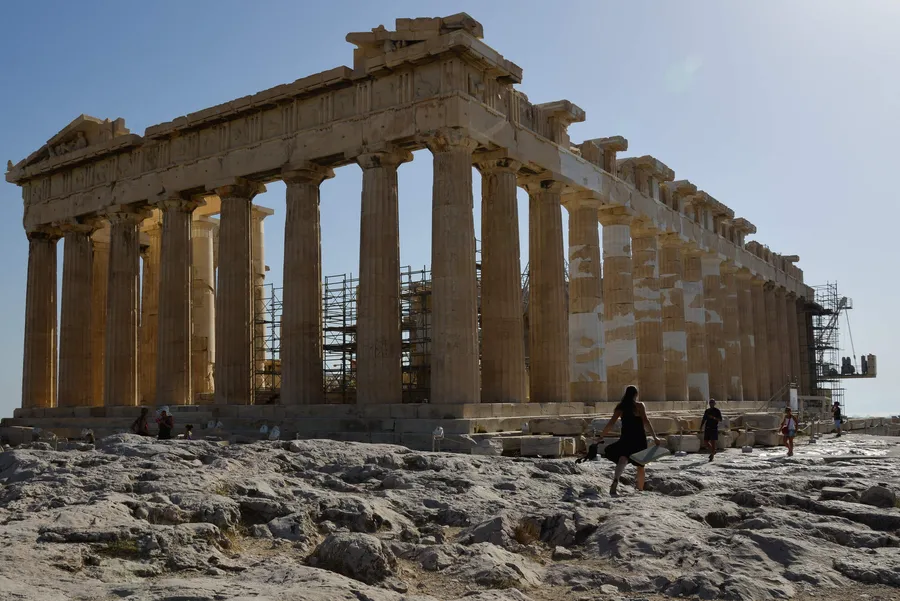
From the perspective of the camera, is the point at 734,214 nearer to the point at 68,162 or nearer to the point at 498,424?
the point at 498,424

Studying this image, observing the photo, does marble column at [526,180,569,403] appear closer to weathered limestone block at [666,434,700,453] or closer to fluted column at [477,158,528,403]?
fluted column at [477,158,528,403]

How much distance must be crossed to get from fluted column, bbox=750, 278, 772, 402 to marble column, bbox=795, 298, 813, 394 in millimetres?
10769

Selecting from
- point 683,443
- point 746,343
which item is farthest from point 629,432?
point 746,343

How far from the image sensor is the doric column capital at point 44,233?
3784 cm

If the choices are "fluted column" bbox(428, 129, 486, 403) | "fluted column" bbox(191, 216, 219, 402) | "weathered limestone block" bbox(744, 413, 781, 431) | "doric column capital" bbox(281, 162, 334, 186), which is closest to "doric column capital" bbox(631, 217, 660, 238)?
"weathered limestone block" bbox(744, 413, 781, 431)

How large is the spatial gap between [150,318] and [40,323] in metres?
4.27

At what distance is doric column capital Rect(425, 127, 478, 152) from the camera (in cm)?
2536

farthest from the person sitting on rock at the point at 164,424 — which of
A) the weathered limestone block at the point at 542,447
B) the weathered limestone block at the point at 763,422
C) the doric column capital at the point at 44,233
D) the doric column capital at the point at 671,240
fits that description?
the doric column capital at the point at 671,240

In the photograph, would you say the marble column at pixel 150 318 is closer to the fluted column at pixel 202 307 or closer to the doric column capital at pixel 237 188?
the fluted column at pixel 202 307

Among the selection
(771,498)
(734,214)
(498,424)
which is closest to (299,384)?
(498,424)

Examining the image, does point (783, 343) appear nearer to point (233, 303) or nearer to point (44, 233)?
point (233, 303)

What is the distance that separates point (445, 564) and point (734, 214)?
1568 inches

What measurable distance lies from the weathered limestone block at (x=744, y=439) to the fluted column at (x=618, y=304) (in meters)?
7.23

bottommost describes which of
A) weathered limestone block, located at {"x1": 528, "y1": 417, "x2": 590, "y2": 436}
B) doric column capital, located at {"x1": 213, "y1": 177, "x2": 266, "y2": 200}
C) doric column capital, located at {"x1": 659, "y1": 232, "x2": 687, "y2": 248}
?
weathered limestone block, located at {"x1": 528, "y1": 417, "x2": 590, "y2": 436}
